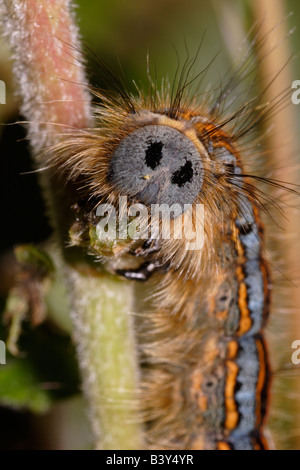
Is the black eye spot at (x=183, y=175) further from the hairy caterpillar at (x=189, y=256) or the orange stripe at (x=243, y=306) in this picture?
the orange stripe at (x=243, y=306)

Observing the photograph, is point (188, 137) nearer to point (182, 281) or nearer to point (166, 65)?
point (182, 281)

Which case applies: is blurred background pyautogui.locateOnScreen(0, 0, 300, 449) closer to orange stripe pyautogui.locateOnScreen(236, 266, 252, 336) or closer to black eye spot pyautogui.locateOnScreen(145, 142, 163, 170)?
orange stripe pyautogui.locateOnScreen(236, 266, 252, 336)

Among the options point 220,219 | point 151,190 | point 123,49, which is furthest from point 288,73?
point 151,190

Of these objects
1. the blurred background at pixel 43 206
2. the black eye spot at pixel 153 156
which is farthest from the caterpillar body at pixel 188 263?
the blurred background at pixel 43 206

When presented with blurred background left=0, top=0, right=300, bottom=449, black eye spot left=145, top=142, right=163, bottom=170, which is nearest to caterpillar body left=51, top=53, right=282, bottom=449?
black eye spot left=145, top=142, right=163, bottom=170

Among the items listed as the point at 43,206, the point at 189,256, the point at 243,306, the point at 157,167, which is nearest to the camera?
the point at 157,167

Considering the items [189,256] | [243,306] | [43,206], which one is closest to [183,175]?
[189,256]

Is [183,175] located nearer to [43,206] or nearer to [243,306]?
[243,306]
